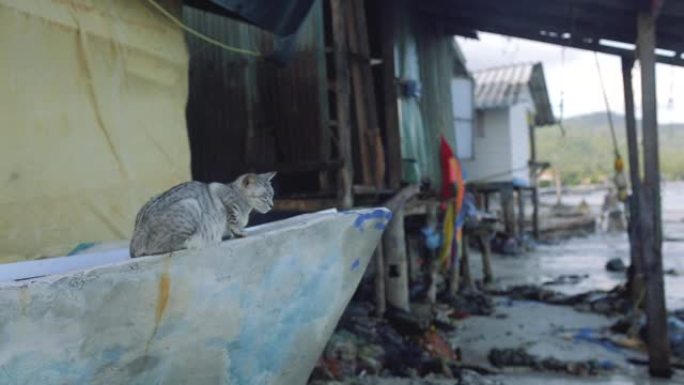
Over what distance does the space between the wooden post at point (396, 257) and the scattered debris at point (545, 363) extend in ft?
4.41

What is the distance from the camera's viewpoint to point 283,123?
7.85 meters

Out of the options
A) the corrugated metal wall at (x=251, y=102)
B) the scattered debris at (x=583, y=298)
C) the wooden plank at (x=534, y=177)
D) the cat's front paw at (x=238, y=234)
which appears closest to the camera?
the cat's front paw at (x=238, y=234)

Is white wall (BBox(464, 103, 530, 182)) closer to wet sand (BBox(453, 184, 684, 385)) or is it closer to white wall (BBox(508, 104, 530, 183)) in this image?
white wall (BBox(508, 104, 530, 183))

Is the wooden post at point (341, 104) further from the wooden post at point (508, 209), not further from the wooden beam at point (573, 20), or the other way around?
the wooden post at point (508, 209)

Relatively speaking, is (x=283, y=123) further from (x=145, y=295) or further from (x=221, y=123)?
(x=145, y=295)

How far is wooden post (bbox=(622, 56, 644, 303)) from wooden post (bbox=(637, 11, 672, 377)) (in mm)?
453

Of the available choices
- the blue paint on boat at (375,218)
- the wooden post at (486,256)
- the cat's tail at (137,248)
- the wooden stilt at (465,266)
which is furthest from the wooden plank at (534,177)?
the cat's tail at (137,248)

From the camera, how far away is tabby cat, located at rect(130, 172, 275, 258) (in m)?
2.77

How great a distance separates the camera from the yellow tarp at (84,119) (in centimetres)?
395

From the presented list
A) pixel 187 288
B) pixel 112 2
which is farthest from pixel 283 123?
pixel 187 288

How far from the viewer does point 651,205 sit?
6.34 metres

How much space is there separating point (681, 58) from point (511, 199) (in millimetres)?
10980

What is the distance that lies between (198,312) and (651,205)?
5232mm

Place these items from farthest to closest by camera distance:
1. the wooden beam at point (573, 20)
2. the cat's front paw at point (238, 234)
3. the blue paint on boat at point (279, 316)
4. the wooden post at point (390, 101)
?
the wooden post at point (390, 101) → the wooden beam at point (573, 20) → the cat's front paw at point (238, 234) → the blue paint on boat at point (279, 316)
